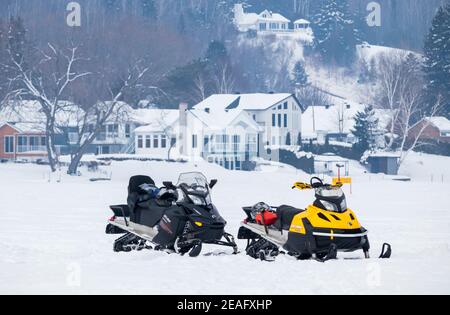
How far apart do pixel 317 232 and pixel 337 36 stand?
573 feet

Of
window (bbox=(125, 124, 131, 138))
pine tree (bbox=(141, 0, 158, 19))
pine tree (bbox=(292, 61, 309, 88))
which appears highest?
pine tree (bbox=(141, 0, 158, 19))

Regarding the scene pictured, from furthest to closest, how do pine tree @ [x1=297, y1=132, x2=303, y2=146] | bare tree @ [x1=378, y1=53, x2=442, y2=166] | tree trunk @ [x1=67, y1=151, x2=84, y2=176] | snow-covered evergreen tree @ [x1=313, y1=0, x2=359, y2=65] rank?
snow-covered evergreen tree @ [x1=313, y1=0, x2=359, y2=65] < pine tree @ [x1=297, y1=132, x2=303, y2=146] < bare tree @ [x1=378, y1=53, x2=442, y2=166] < tree trunk @ [x1=67, y1=151, x2=84, y2=176]

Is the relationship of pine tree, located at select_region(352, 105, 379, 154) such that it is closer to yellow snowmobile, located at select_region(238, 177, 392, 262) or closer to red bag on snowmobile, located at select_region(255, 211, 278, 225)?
red bag on snowmobile, located at select_region(255, 211, 278, 225)

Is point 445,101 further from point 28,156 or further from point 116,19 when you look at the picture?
point 116,19

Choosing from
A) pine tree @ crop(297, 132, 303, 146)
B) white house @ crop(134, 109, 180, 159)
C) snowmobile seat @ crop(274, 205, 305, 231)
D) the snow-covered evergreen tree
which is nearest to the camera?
snowmobile seat @ crop(274, 205, 305, 231)

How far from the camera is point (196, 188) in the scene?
1834 centimetres

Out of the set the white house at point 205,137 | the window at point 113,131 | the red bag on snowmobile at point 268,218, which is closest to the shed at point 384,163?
the white house at point 205,137

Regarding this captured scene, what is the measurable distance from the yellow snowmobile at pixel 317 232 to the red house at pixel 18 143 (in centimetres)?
7556

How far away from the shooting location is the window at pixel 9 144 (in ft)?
304

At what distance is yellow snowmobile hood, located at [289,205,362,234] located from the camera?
17.1 meters

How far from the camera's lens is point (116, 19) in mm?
158500

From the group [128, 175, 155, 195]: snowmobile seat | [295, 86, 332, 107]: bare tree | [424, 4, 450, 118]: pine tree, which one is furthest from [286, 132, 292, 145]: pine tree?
[128, 175, 155, 195]: snowmobile seat

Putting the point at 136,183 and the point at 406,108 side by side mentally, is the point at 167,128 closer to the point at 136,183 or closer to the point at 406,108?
the point at 406,108

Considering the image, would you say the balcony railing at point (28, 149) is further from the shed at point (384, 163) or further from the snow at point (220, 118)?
the shed at point (384, 163)
